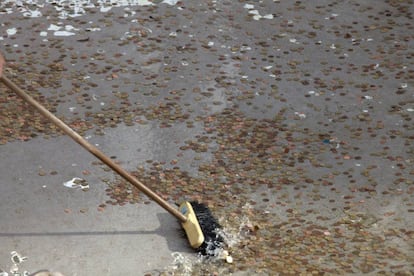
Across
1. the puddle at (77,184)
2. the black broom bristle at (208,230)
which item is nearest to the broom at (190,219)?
the black broom bristle at (208,230)

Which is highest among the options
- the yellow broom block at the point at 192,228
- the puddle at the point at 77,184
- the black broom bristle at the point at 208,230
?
the yellow broom block at the point at 192,228

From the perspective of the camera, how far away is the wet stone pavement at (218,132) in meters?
3.47

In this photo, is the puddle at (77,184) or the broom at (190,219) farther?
the puddle at (77,184)

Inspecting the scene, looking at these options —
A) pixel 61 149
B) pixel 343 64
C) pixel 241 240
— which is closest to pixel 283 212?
pixel 241 240

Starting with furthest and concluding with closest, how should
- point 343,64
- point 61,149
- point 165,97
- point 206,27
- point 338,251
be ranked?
point 206,27, point 343,64, point 165,97, point 61,149, point 338,251

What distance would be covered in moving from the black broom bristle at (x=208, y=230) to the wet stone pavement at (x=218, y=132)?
0.15ft

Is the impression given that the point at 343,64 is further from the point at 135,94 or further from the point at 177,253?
the point at 177,253

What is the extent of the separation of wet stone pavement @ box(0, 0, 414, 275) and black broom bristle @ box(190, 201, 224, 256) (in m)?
0.04

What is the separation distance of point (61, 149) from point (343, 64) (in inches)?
64.1

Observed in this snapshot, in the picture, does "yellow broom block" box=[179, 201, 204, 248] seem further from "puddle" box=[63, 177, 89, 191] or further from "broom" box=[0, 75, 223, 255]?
"puddle" box=[63, 177, 89, 191]

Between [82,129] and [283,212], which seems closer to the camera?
[283,212]

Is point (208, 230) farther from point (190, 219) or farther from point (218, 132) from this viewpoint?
point (218, 132)

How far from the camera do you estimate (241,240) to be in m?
3.49

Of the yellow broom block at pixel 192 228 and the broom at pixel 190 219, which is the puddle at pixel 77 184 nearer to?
the broom at pixel 190 219
